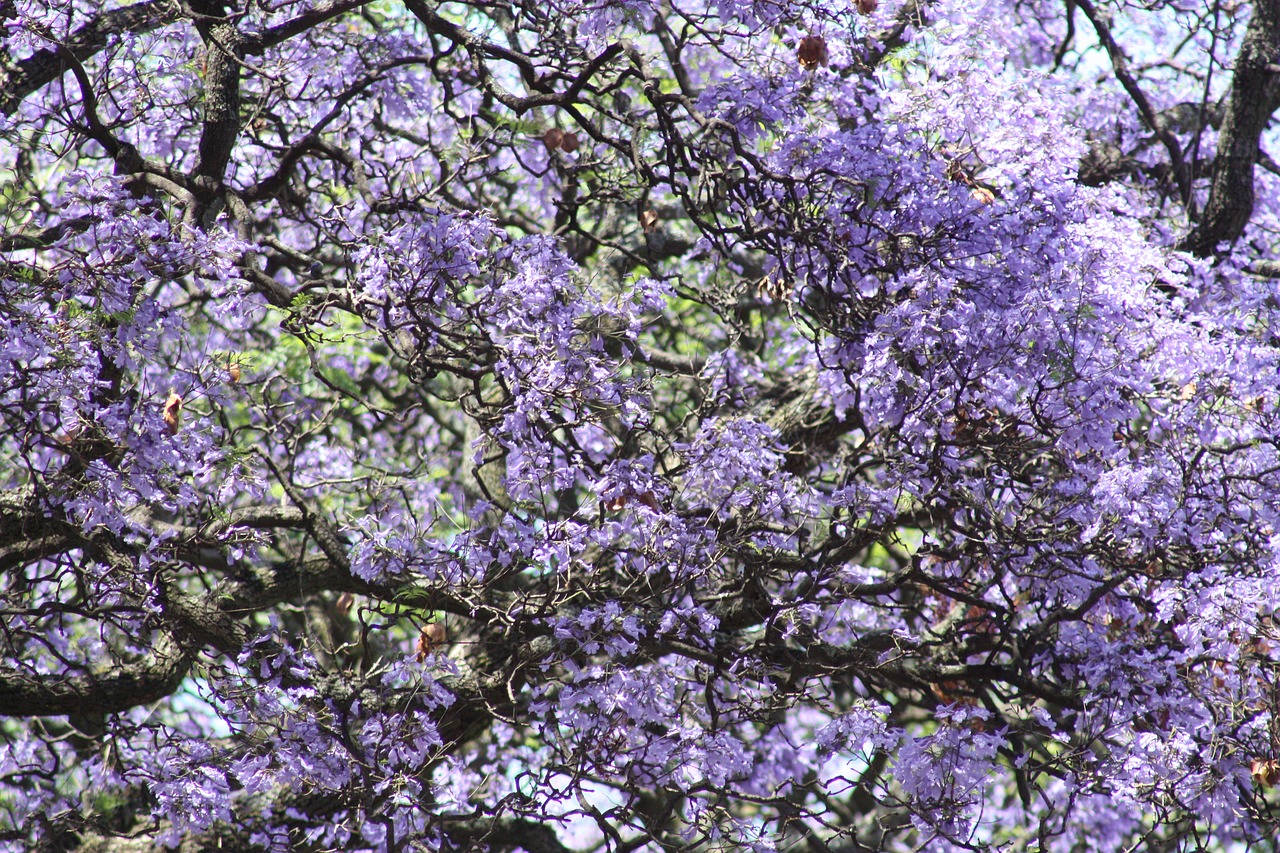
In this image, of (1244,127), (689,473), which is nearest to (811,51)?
(689,473)

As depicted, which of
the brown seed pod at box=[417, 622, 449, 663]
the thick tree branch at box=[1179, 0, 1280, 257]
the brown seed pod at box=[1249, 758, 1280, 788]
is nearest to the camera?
the brown seed pod at box=[1249, 758, 1280, 788]

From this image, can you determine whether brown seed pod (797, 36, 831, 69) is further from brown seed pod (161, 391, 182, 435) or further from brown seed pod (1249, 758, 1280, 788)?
brown seed pod (1249, 758, 1280, 788)

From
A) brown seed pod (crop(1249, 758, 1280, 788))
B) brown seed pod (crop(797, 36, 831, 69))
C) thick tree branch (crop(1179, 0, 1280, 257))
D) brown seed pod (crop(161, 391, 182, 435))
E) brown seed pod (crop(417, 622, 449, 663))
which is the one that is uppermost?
thick tree branch (crop(1179, 0, 1280, 257))

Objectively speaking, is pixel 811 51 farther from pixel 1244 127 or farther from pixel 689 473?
pixel 1244 127

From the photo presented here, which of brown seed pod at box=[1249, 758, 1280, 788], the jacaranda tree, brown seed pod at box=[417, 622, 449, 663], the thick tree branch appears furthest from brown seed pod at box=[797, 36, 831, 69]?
brown seed pod at box=[1249, 758, 1280, 788]

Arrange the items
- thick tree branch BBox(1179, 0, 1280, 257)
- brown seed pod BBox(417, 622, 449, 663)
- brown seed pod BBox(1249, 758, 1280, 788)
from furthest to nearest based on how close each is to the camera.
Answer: thick tree branch BBox(1179, 0, 1280, 257) → brown seed pod BBox(417, 622, 449, 663) → brown seed pod BBox(1249, 758, 1280, 788)

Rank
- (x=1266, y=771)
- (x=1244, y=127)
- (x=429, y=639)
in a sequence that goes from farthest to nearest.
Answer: (x=1244, y=127) → (x=429, y=639) → (x=1266, y=771)

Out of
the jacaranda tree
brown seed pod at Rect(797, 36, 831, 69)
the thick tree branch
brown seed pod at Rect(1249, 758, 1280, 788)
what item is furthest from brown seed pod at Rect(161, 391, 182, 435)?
the thick tree branch

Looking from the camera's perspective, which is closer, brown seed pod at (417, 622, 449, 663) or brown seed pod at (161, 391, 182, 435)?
brown seed pod at (161, 391, 182, 435)

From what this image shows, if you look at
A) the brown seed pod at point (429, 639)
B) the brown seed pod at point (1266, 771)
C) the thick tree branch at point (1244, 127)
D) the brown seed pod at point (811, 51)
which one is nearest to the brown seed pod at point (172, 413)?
the brown seed pod at point (429, 639)

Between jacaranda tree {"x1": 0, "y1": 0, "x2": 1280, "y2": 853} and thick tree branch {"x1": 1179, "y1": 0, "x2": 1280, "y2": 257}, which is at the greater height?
thick tree branch {"x1": 1179, "y1": 0, "x2": 1280, "y2": 257}

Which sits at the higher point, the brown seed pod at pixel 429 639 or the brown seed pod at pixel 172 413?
the brown seed pod at pixel 172 413

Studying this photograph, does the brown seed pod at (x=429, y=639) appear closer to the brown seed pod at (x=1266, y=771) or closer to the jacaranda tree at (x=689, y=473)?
the jacaranda tree at (x=689, y=473)

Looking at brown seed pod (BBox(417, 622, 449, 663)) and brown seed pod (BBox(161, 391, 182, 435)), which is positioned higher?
brown seed pod (BBox(161, 391, 182, 435))
